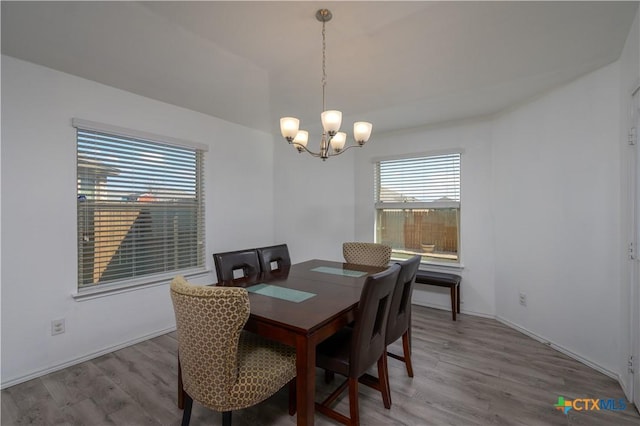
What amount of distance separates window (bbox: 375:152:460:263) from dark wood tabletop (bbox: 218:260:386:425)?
6.73 feet

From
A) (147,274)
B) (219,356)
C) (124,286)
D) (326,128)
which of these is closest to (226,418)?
(219,356)

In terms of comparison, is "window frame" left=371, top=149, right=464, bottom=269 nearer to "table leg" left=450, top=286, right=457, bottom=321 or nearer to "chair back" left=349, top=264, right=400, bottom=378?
"table leg" left=450, top=286, right=457, bottom=321

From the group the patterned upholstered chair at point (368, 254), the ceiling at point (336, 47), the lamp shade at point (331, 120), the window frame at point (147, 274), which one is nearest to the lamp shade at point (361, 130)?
the lamp shade at point (331, 120)

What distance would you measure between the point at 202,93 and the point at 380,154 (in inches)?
99.0

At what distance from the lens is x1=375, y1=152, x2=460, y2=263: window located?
3.89 metres

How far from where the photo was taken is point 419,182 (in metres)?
4.11

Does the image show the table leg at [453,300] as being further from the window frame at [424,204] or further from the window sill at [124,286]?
the window sill at [124,286]

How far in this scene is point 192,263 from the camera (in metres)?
3.55

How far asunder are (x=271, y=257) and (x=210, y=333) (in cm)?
157

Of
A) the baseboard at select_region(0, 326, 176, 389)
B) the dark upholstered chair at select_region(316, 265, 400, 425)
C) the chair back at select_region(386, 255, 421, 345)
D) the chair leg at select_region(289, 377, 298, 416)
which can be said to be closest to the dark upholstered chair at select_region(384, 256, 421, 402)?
the chair back at select_region(386, 255, 421, 345)

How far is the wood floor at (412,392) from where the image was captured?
1.88 metres

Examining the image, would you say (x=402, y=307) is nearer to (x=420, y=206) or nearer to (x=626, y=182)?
A: (x=626, y=182)

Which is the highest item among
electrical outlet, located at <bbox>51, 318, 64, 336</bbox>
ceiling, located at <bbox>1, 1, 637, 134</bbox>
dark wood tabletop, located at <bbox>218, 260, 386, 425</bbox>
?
ceiling, located at <bbox>1, 1, 637, 134</bbox>

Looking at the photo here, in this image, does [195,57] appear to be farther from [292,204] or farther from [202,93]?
[292,204]
